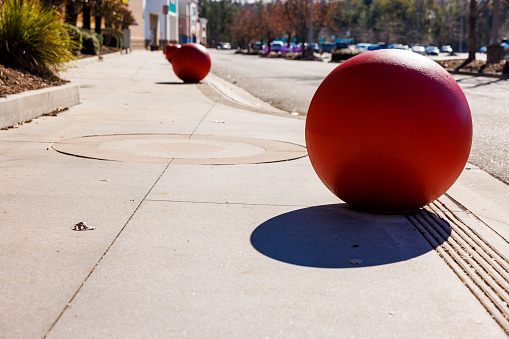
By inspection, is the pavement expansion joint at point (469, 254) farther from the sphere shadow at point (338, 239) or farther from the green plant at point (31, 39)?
the green plant at point (31, 39)

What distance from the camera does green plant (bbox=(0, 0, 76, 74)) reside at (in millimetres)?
12594

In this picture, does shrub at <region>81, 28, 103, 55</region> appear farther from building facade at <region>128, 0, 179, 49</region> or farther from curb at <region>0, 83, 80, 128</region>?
building facade at <region>128, 0, 179, 49</region>

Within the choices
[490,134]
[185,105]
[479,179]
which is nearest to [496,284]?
[479,179]

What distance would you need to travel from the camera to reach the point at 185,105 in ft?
48.9

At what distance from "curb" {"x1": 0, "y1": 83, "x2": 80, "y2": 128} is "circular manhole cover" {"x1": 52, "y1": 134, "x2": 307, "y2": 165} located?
133cm

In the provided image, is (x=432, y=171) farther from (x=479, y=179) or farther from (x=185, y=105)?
(x=185, y=105)

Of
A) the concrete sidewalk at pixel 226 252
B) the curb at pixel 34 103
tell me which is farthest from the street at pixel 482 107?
the curb at pixel 34 103

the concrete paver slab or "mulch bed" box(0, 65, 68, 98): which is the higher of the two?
"mulch bed" box(0, 65, 68, 98)

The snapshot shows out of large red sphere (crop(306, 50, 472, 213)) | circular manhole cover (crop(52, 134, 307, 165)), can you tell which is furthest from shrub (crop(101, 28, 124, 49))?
large red sphere (crop(306, 50, 472, 213))

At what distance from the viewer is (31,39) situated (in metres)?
12.9

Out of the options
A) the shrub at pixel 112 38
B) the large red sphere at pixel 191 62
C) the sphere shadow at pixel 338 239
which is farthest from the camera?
the shrub at pixel 112 38

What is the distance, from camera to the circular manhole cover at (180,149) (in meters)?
8.19

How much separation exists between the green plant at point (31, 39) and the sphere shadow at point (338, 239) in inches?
331

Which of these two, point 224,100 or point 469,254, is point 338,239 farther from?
point 224,100
